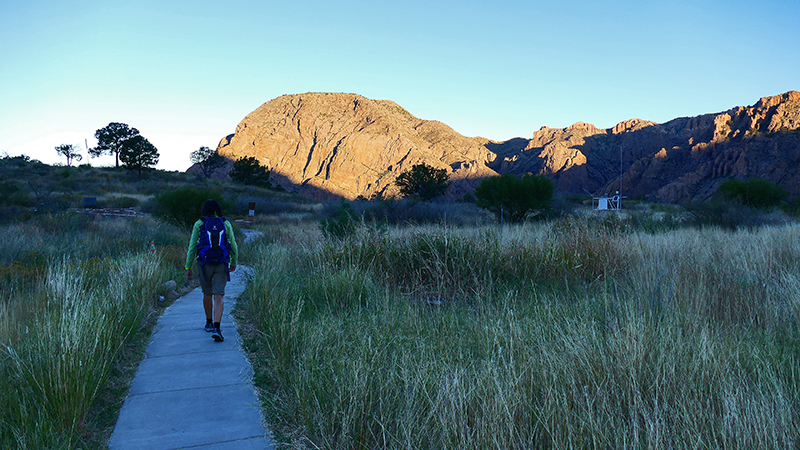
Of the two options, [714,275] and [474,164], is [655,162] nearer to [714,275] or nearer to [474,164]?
[474,164]

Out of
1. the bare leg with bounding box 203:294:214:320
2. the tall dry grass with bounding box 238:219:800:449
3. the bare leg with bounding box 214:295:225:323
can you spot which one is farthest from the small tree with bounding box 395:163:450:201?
the bare leg with bounding box 214:295:225:323

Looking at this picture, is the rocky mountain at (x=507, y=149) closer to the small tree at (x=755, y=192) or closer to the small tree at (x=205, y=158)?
the small tree at (x=205, y=158)

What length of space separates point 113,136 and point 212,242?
70.0 meters

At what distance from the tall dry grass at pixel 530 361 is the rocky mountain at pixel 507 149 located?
6949 centimetres

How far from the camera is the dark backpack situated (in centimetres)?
562

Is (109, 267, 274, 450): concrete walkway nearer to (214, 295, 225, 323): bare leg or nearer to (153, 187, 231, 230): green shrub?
(214, 295, 225, 323): bare leg

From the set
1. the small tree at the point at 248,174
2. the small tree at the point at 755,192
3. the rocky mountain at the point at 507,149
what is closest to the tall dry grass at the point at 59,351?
the small tree at the point at 755,192

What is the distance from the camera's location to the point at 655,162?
277 ft

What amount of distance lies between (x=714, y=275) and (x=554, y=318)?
11.8 ft

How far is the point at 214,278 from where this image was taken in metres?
5.71

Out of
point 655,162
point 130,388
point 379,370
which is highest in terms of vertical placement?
point 655,162

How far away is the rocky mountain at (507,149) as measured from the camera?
69.0 m

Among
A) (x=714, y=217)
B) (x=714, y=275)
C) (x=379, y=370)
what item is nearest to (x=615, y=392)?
(x=379, y=370)

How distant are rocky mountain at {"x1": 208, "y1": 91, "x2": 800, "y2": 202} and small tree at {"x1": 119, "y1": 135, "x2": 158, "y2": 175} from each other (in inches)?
1366
